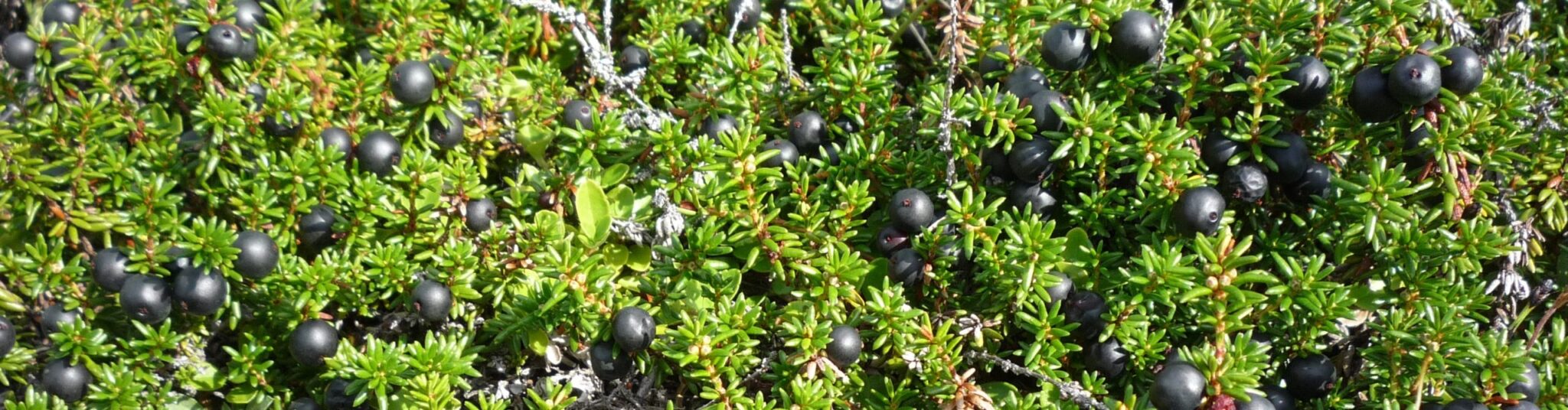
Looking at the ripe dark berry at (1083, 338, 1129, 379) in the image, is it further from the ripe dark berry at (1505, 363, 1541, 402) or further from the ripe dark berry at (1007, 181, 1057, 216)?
the ripe dark berry at (1505, 363, 1541, 402)

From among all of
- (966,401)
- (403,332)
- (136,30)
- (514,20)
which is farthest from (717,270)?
(136,30)

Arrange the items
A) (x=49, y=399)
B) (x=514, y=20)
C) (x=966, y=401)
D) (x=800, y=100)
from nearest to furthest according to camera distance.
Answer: (x=966, y=401), (x=49, y=399), (x=800, y=100), (x=514, y=20)

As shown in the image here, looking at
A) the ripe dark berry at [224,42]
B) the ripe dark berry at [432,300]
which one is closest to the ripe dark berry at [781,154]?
the ripe dark berry at [432,300]

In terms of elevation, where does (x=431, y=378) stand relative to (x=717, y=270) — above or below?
below

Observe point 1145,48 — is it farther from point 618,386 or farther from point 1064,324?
point 618,386

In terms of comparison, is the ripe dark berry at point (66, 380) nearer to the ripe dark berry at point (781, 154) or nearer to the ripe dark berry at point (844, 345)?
the ripe dark berry at point (781, 154)

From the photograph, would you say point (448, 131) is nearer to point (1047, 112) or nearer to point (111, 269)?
point (111, 269)
